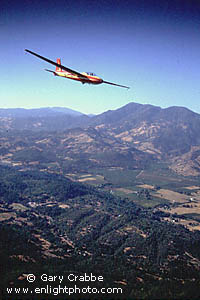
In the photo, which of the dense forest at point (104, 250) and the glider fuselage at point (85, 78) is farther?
the dense forest at point (104, 250)

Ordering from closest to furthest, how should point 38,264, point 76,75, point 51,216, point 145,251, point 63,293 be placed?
point 76,75 < point 63,293 < point 38,264 < point 145,251 < point 51,216

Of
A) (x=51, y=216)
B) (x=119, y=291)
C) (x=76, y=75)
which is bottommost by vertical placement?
(x=51, y=216)

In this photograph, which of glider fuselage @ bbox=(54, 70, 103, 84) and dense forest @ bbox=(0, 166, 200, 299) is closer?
glider fuselage @ bbox=(54, 70, 103, 84)

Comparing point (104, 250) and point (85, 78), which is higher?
point (85, 78)

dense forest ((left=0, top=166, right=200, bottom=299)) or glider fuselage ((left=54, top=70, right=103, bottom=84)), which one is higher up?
glider fuselage ((left=54, top=70, right=103, bottom=84))

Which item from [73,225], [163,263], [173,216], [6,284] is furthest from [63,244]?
[173,216]

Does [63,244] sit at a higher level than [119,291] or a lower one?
lower

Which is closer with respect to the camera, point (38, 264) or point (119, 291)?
point (119, 291)

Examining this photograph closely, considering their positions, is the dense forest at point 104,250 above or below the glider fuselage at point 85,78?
below

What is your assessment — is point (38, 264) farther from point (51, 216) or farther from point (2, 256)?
point (51, 216)

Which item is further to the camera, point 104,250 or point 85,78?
point 104,250

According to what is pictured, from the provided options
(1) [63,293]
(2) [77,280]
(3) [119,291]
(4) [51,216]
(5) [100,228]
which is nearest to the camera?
(1) [63,293]
